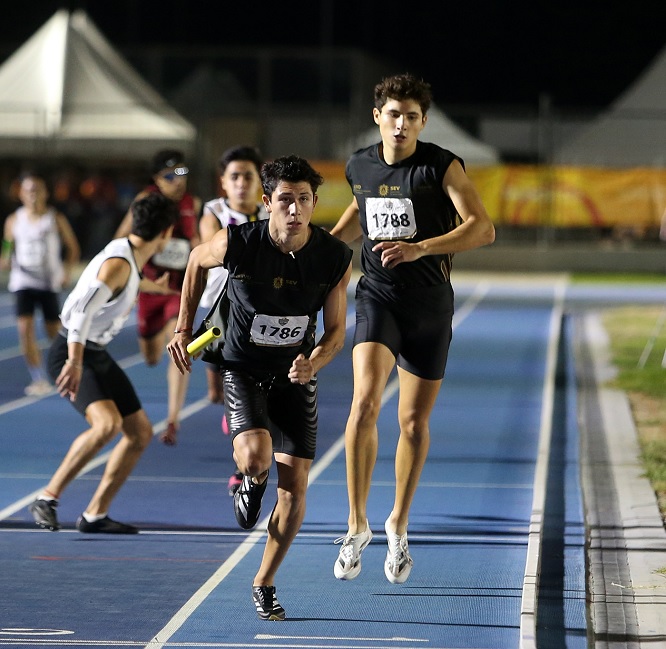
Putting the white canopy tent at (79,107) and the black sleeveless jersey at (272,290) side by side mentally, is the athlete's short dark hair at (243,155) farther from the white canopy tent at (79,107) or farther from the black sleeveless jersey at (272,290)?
the white canopy tent at (79,107)

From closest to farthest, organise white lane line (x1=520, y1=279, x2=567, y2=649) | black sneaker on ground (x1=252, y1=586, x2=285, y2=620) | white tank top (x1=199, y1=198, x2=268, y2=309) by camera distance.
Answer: white lane line (x1=520, y1=279, x2=567, y2=649), black sneaker on ground (x1=252, y1=586, x2=285, y2=620), white tank top (x1=199, y1=198, x2=268, y2=309)

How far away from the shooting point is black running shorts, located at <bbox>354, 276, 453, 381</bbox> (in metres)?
7.41

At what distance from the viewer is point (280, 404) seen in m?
6.67

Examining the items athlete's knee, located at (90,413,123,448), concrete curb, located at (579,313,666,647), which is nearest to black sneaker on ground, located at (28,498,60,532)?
athlete's knee, located at (90,413,123,448)

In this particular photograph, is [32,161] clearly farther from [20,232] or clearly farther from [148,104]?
[20,232]

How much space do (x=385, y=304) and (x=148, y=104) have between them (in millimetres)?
30827

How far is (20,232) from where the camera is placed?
16.1 metres

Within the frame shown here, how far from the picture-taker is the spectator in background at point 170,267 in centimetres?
1145

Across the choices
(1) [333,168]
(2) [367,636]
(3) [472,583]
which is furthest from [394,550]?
(1) [333,168]

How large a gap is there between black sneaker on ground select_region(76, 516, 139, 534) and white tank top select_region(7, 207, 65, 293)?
24.7ft

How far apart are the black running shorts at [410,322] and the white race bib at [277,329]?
84 centimetres

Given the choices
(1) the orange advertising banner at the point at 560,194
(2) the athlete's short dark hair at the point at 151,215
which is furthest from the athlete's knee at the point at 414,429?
(1) the orange advertising banner at the point at 560,194

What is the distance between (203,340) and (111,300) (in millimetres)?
2343

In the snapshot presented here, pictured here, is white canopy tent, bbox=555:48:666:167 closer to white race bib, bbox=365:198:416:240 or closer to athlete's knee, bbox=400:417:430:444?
athlete's knee, bbox=400:417:430:444
